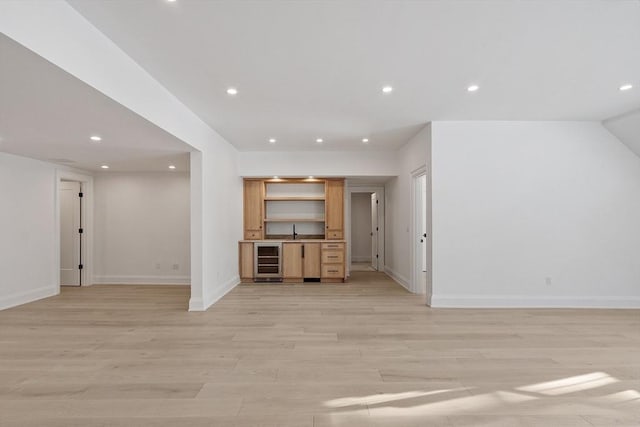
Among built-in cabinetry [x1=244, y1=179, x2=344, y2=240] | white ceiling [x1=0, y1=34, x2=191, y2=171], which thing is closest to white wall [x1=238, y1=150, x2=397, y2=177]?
built-in cabinetry [x1=244, y1=179, x2=344, y2=240]

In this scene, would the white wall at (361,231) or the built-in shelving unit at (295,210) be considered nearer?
the built-in shelving unit at (295,210)

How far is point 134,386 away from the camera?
2539mm

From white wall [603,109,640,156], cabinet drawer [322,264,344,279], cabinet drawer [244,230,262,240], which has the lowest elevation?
cabinet drawer [322,264,344,279]

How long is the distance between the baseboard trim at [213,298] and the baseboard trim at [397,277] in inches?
127

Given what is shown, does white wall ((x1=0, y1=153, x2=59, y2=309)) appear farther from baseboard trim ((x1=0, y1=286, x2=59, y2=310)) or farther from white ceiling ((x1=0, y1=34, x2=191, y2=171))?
white ceiling ((x1=0, y1=34, x2=191, y2=171))

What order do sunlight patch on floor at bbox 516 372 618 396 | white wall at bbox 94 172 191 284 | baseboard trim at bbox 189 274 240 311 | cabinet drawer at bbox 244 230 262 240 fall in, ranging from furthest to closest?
1. cabinet drawer at bbox 244 230 262 240
2. white wall at bbox 94 172 191 284
3. baseboard trim at bbox 189 274 240 311
4. sunlight patch on floor at bbox 516 372 618 396

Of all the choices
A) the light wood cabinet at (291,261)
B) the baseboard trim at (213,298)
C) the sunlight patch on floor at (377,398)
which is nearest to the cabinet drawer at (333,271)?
the light wood cabinet at (291,261)

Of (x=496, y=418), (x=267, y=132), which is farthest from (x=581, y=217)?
(x=267, y=132)

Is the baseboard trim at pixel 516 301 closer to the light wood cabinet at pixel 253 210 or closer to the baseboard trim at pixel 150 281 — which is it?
the light wood cabinet at pixel 253 210

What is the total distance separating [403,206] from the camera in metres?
6.29

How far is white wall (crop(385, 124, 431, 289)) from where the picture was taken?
5.43 m

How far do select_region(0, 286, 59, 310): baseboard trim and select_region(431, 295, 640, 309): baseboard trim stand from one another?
6312mm

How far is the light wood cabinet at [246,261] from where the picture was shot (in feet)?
22.2

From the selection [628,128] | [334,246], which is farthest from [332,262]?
[628,128]
